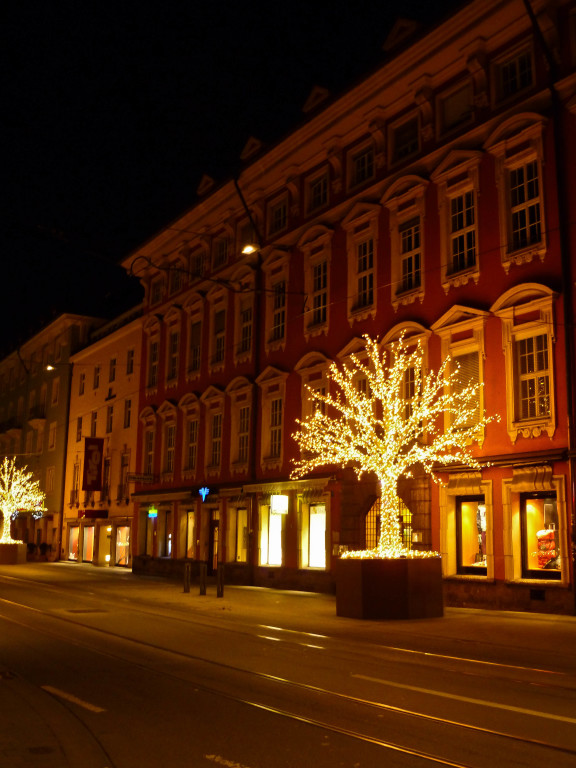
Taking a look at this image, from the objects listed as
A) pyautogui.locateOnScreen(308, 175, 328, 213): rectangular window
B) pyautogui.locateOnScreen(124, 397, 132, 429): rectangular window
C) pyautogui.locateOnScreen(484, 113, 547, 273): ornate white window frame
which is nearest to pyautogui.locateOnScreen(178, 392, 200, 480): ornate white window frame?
pyautogui.locateOnScreen(124, 397, 132, 429): rectangular window

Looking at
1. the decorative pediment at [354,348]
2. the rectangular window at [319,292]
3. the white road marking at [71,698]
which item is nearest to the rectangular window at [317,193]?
the rectangular window at [319,292]

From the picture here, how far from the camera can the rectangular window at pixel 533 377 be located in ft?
65.4

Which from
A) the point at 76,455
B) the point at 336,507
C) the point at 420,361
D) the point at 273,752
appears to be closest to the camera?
the point at 273,752

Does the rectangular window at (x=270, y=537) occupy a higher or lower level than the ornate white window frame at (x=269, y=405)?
lower

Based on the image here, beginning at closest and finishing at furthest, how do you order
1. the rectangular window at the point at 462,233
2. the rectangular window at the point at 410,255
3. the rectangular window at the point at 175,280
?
the rectangular window at the point at 462,233, the rectangular window at the point at 410,255, the rectangular window at the point at 175,280

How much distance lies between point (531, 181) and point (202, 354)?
17795 millimetres

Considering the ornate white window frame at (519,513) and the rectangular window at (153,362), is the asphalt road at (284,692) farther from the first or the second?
the rectangular window at (153,362)

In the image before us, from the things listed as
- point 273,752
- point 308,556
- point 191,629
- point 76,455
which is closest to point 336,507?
point 308,556

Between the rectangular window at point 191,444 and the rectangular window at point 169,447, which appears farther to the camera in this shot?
the rectangular window at point 169,447

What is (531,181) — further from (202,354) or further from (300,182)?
(202,354)

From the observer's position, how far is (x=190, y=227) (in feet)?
120

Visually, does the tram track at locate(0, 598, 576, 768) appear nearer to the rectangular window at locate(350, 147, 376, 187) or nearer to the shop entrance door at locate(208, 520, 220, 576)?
the rectangular window at locate(350, 147, 376, 187)

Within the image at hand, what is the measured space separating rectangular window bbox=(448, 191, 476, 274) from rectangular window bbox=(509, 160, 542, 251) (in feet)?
4.41

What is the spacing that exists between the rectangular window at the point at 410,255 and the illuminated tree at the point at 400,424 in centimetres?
185
